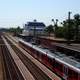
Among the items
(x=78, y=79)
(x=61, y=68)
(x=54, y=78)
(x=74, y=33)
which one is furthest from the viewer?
(x=74, y=33)

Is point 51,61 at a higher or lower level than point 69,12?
lower

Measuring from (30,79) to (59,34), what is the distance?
84740mm

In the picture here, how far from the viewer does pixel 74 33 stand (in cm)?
10094

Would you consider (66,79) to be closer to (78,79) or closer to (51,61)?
(78,79)

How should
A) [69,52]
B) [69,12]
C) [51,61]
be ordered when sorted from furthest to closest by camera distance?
1. [69,12]
2. [69,52]
3. [51,61]

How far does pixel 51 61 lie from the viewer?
37.5 meters

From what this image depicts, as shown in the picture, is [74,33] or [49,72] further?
[74,33]

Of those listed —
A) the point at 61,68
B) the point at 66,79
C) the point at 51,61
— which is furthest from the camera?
the point at 51,61

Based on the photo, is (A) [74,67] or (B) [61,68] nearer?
(A) [74,67]

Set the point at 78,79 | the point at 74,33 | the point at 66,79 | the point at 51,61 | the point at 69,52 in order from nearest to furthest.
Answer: the point at 78,79
the point at 66,79
the point at 51,61
the point at 69,52
the point at 74,33

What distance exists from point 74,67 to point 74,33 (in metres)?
74.9

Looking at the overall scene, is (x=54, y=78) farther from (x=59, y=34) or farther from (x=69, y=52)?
(x=59, y=34)

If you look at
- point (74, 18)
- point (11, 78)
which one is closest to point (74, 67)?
point (11, 78)

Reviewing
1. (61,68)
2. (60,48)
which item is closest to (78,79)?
(61,68)
